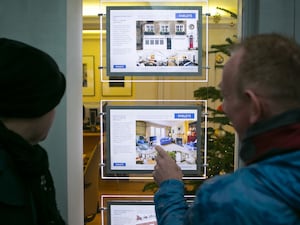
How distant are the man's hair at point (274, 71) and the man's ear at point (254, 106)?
0.5 inches

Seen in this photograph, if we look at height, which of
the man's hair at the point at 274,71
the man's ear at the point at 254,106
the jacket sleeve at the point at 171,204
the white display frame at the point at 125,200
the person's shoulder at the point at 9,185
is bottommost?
the white display frame at the point at 125,200

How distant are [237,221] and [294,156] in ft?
0.64

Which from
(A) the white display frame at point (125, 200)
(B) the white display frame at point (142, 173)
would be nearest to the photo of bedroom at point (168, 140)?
(B) the white display frame at point (142, 173)

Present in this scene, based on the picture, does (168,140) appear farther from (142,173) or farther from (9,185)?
(9,185)

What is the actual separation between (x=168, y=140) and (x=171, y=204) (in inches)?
46.3

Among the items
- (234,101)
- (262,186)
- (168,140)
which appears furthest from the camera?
(168,140)

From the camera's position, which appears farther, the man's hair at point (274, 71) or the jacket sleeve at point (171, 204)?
the jacket sleeve at point (171, 204)

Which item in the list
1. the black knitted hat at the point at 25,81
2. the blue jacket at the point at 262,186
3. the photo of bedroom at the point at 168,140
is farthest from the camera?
the photo of bedroom at the point at 168,140

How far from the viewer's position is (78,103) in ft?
8.28

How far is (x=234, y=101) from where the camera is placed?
3.76 feet

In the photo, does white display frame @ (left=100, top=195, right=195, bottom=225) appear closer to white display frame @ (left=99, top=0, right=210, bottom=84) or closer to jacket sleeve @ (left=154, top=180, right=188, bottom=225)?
white display frame @ (left=99, top=0, right=210, bottom=84)

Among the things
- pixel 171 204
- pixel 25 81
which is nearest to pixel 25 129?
pixel 25 81

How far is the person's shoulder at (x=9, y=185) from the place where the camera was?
1.18 m

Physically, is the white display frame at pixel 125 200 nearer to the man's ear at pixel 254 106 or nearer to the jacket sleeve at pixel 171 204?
the jacket sleeve at pixel 171 204
